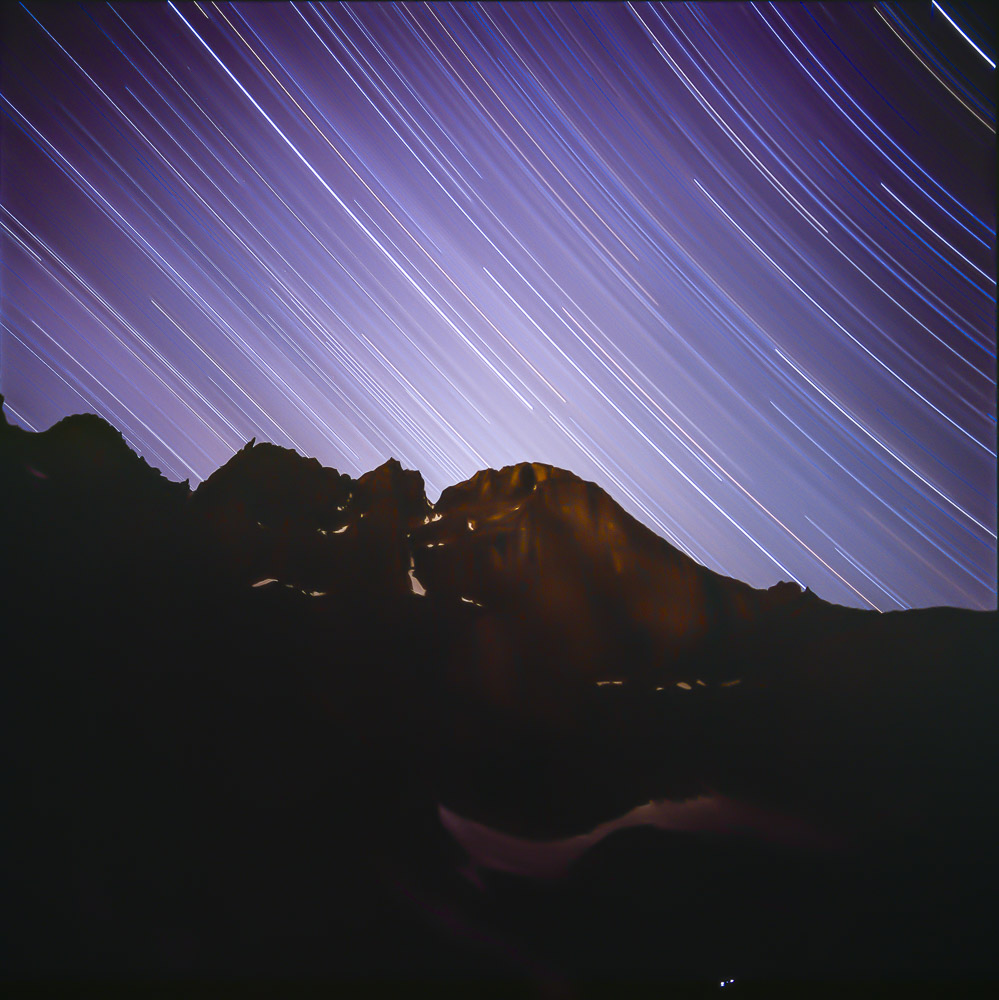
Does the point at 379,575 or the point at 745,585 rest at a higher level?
the point at 745,585

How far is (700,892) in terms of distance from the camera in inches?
248

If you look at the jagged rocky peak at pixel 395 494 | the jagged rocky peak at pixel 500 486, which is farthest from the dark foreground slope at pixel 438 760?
the jagged rocky peak at pixel 500 486

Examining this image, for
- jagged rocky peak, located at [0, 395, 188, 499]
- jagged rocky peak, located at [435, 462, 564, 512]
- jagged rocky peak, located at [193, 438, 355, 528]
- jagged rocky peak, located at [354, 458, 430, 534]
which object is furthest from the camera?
jagged rocky peak, located at [435, 462, 564, 512]

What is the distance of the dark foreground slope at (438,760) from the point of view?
5254 mm

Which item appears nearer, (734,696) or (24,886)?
(24,886)

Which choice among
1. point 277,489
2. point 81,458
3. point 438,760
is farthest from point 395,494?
point 438,760

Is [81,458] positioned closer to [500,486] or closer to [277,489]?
[277,489]

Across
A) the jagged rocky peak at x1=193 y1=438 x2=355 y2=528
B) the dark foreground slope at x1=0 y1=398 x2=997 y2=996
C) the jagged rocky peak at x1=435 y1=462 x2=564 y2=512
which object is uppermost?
the jagged rocky peak at x1=435 y1=462 x2=564 y2=512

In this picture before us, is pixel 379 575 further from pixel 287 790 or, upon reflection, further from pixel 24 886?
pixel 24 886

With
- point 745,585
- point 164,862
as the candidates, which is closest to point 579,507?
point 745,585

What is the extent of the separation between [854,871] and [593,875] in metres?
3.47

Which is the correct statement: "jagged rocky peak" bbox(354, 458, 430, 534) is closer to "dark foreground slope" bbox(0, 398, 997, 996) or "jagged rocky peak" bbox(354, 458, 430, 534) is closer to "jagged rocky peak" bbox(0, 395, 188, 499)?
"dark foreground slope" bbox(0, 398, 997, 996)

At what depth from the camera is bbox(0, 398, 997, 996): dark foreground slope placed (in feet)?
17.2

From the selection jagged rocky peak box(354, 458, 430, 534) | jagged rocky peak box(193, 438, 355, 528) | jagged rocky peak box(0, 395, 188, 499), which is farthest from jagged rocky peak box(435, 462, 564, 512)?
jagged rocky peak box(0, 395, 188, 499)
